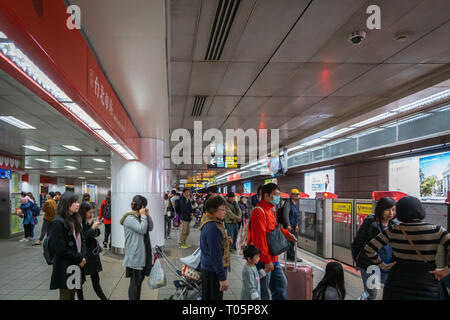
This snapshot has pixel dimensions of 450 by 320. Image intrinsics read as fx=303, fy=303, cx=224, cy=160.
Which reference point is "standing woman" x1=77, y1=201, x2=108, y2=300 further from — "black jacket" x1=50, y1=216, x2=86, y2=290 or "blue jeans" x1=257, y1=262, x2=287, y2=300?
"blue jeans" x1=257, y1=262, x2=287, y2=300

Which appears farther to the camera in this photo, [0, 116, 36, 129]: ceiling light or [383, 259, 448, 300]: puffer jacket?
[0, 116, 36, 129]: ceiling light

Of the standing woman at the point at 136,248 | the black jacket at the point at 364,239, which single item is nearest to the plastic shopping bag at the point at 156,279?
the standing woman at the point at 136,248

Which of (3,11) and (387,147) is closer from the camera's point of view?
(3,11)

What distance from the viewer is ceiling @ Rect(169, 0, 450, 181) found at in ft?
10.8

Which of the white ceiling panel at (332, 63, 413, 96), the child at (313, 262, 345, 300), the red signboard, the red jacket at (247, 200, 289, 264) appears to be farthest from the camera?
the white ceiling panel at (332, 63, 413, 96)

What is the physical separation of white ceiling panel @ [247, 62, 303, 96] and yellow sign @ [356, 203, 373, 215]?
3.15 meters

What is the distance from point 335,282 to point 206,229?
131cm

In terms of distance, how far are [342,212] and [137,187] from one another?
206 inches

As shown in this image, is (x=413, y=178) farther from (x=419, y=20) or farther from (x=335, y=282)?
(x=335, y=282)

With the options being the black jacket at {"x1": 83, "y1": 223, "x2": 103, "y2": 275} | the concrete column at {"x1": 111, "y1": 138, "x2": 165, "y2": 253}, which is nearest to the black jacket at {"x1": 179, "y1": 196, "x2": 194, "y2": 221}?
the concrete column at {"x1": 111, "y1": 138, "x2": 165, "y2": 253}

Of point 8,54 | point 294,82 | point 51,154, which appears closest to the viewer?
point 8,54
